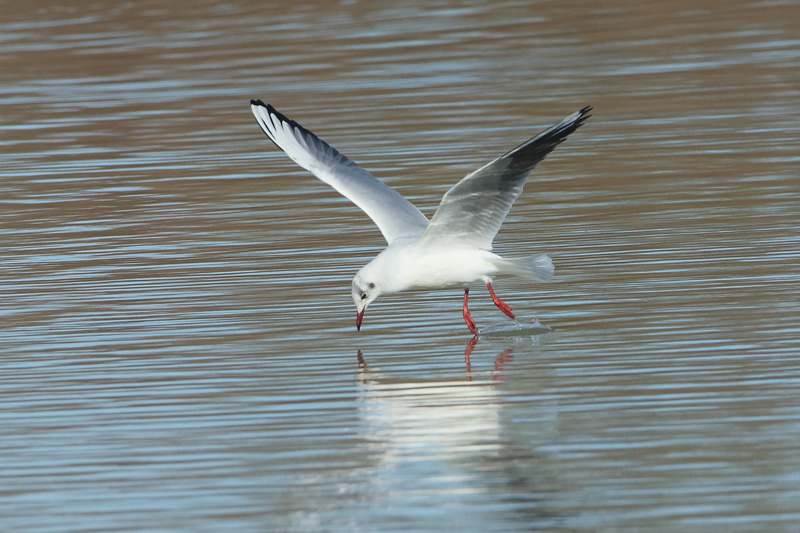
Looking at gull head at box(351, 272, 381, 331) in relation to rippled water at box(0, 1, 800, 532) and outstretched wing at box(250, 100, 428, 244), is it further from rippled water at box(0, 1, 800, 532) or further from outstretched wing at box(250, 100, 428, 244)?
outstretched wing at box(250, 100, 428, 244)

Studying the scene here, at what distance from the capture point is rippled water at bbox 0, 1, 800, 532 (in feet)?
23.5

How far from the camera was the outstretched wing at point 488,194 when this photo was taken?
Result: 9.49 meters

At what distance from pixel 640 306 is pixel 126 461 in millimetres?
3681

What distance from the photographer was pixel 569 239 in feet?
41.1

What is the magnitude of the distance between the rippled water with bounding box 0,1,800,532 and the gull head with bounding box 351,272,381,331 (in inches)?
7.8

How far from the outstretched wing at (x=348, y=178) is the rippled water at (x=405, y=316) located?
545 millimetres

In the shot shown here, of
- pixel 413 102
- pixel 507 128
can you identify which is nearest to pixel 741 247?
pixel 507 128

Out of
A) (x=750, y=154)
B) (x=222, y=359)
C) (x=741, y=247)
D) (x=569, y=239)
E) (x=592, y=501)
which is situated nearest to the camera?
(x=592, y=501)

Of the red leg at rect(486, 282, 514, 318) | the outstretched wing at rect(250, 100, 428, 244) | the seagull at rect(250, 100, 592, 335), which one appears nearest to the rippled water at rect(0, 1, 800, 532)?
the red leg at rect(486, 282, 514, 318)

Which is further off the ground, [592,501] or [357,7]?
[357,7]

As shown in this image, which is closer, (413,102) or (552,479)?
(552,479)

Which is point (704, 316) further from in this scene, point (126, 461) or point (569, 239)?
point (126, 461)

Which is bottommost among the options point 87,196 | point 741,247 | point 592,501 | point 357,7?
point 592,501

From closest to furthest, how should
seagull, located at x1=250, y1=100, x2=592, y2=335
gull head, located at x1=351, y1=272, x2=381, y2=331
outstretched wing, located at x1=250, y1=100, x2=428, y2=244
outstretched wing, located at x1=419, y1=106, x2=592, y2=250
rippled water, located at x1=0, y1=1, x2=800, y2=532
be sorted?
rippled water, located at x1=0, y1=1, x2=800, y2=532 < outstretched wing, located at x1=419, y1=106, x2=592, y2=250 < seagull, located at x1=250, y1=100, x2=592, y2=335 < gull head, located at x1=351, y1=272, x2=381, y2=331 < outstretched wing, located at x1=250, y1=100, x2=428, y2=244
